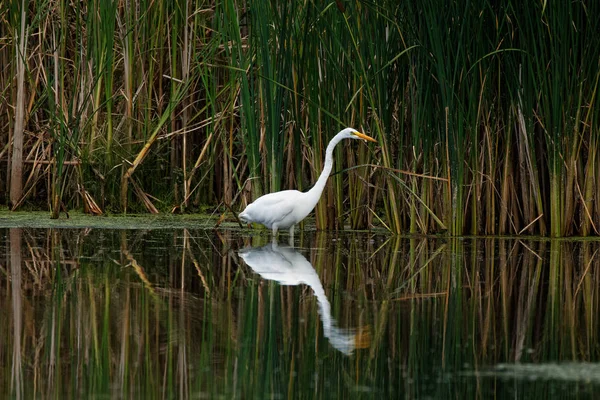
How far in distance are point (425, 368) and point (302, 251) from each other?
12.4 feet

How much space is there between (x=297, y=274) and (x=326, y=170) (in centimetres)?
239

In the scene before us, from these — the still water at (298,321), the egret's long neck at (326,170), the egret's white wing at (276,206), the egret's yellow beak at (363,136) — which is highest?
the egret's yellow beak at (363,136)

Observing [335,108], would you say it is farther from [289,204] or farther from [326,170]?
[289,204]

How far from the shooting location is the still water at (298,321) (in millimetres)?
3432

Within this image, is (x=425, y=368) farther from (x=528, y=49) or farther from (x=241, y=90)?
(x=241, y=90)

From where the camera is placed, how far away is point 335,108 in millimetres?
8734

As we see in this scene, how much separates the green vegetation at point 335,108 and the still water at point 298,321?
862 millimetres

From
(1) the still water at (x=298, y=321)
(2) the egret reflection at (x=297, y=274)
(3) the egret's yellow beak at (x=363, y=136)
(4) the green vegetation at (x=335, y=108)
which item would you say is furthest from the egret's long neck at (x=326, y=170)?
(1) the still water at (x=298, y=321)

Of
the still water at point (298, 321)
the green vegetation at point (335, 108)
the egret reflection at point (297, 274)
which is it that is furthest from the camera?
the green vegetation at point (335, 108)

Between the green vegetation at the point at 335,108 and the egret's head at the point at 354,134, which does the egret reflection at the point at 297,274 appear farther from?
the green vegetation at the point at 335,108

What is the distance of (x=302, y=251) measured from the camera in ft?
24.4

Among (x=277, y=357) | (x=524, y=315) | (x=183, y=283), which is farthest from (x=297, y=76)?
(x=277, y=357)

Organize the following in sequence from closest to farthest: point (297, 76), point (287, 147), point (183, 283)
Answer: point (183, 283), point (297, 76), point (287, 147)

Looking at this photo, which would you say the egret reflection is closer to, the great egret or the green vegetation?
the great egret
